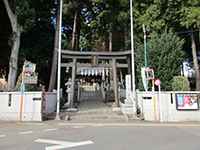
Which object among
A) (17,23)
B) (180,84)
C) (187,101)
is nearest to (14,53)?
(17,23)

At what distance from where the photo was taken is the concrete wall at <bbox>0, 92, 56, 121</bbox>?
20.1m

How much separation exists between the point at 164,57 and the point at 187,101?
5.21 meters

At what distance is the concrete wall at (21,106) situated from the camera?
20.1 metres

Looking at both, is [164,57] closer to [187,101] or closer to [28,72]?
[187,101]

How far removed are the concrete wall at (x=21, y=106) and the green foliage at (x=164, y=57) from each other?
8.83 m

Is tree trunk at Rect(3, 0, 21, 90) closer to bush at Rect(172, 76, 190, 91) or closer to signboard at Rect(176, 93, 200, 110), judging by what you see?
bush at Rect(172, 76, 190, 91)

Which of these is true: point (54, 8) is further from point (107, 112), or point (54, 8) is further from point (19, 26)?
point (107, 112)

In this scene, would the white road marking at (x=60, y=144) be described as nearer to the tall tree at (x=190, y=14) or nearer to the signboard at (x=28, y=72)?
the signboard at (x=28, y=72)

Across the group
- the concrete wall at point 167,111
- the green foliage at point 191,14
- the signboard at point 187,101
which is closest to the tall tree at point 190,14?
the green foliage at point 191,14

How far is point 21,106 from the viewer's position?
794 inches

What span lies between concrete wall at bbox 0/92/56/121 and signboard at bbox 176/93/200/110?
8111 mm

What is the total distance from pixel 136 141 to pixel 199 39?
2113cm

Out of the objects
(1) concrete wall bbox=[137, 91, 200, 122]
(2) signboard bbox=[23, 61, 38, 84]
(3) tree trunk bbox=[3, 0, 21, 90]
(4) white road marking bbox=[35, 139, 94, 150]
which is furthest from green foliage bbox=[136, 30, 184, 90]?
(4) white road marking bbox=[35, 139, 94, 150]

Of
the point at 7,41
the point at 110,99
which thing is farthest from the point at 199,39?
the point at 7,41
